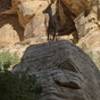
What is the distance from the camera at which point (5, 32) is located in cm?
2397

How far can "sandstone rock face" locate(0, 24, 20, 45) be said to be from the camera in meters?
23.5

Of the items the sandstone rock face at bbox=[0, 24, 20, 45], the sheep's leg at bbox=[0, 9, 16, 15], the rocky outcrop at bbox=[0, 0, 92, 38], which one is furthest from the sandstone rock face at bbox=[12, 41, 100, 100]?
the sheep's leg at bbox=[0, 9, 16, 15]

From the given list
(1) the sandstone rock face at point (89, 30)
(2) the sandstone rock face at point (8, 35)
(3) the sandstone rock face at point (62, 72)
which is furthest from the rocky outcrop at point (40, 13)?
(3) the sandstone rock face at point (62, 72)

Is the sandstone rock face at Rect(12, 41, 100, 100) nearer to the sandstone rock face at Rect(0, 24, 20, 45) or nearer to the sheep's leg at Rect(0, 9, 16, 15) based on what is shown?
the sandstone rock face at Rect(0, 24, 20, 45)

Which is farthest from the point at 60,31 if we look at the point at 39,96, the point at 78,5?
the point at 39,96

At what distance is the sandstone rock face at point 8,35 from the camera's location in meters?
23.5

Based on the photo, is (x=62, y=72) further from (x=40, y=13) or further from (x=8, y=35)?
(x=8, y=35)

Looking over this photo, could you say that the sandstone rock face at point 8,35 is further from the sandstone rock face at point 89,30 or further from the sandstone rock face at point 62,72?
the sandstone rock face at point 62,72

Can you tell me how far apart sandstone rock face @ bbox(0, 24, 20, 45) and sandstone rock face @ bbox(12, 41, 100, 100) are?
16.0 meters

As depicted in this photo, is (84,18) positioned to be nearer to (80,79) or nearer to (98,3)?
(98,3)

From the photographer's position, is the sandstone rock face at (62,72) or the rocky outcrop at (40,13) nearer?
the sandstone rock face at (62,72)

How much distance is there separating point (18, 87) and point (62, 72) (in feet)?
3.33

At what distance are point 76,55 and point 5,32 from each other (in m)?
17.6

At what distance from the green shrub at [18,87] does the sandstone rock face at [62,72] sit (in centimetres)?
11
